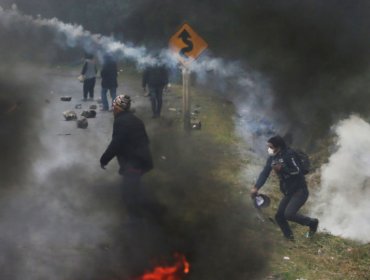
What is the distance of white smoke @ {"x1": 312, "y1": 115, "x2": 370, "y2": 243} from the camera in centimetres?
798

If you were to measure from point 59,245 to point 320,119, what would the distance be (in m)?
6.42

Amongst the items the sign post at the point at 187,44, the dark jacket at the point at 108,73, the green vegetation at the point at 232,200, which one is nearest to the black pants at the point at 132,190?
the green vegetation at the point at 232,200

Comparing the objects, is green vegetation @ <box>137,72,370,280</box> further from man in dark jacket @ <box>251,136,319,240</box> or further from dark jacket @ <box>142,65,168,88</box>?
dark jacket @ <box>142,65,168,88</box>

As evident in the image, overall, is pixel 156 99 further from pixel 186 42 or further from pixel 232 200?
pixel 232 200

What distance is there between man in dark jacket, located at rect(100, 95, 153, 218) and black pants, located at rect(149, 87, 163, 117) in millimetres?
6490

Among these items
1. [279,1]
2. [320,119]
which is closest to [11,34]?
[279,1]

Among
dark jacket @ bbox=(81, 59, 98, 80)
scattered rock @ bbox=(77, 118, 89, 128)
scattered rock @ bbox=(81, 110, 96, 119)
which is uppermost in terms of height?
dark jacket @ bbox=(81, 59, 98, 80)

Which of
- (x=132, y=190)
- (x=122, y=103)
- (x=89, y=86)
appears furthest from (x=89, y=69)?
(x=132, y=190)

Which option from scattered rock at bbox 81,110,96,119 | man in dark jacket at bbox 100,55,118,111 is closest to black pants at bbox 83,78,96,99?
man in dark jacket at bbox 100,55,118,111

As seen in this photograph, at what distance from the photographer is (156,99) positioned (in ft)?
46.1

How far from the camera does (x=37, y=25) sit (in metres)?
24.3

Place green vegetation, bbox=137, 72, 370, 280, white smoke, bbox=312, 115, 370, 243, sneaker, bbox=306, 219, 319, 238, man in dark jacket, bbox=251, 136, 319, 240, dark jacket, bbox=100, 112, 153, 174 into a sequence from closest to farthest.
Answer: green vegetation, bbox=137, 72, 370, 280 < dark jacket, bbox=100, 112, 153, 174 < man in dark jacket, bbox=251, 136, 319, 240 < sneaker, bbox=306, 219, 319, 238 < white smoke, bbox=312, 115, 370, 243

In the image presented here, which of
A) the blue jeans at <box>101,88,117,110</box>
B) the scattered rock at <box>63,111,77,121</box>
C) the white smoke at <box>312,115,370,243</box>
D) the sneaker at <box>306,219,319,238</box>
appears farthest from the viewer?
the blue jeans at <box>101,88,117,110</box>

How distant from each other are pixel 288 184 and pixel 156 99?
7167mm
